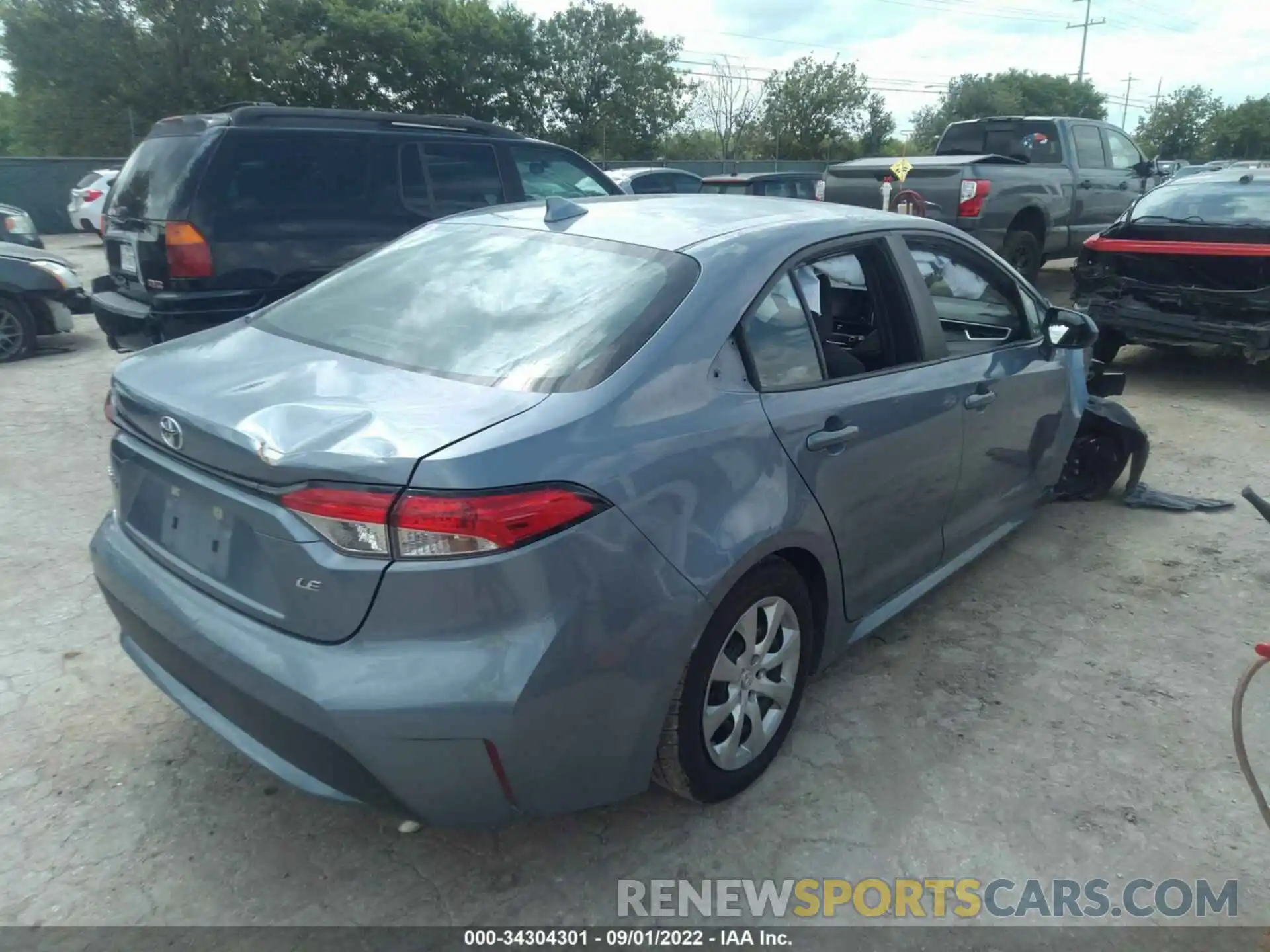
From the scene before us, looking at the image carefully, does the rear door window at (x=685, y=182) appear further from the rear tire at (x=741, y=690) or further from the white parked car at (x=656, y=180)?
the rear tire at (x=741, y=690)

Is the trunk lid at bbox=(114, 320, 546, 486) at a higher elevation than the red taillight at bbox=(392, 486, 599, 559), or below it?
higher

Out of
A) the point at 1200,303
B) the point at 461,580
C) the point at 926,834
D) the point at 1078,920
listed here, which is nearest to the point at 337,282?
the point at 461,580

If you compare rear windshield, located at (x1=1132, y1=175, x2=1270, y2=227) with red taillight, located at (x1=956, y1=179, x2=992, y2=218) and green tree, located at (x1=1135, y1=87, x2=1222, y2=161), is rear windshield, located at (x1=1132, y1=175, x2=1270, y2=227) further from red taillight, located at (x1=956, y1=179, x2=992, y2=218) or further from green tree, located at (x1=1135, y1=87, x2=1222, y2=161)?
green tree, located at (x1=1135, y1=87, x2=1222, y2=161)

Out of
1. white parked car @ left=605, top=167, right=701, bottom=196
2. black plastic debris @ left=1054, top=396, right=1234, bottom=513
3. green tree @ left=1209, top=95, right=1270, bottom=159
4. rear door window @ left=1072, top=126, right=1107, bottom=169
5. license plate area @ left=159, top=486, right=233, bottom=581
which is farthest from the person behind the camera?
green tree @ left=1209, top=95, right=1270, bottom=159

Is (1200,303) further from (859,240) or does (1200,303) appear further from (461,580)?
(461,580)

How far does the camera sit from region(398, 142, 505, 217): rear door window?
21.3 ft

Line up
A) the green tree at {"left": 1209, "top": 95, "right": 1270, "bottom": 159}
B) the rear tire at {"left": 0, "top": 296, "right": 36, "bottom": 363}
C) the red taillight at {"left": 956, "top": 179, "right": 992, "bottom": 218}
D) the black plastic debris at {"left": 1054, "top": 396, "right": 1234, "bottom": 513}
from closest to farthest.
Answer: the black plastic debris at {"left": 1054, "top": 396, "right": 1234, "bottom": 513}, the rear tire at {"left": 0, "top": 296, "right": 36, "bottom": 363}, the red taillight at {"left": 956, "top": 179, "right": 992, "bottom": 218}, the green tree at {"left": 1209, "top": 95, "right": 1270, "bottom": 159}

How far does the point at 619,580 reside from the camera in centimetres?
215

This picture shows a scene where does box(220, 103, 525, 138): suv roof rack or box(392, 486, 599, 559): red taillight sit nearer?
box(392, 486, 599, 559): red taillight

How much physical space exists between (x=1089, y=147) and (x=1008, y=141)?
0.98 meters

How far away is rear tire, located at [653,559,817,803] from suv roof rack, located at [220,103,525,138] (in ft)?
15.0

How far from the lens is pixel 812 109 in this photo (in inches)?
1644

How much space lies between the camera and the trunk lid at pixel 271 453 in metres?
2.05

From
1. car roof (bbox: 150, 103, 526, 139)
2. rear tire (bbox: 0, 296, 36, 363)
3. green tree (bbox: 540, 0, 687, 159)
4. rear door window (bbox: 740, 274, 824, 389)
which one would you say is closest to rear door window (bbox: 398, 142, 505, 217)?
car roof (bbox: 150, 103, 526, 139)
